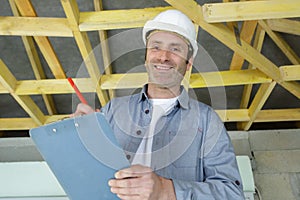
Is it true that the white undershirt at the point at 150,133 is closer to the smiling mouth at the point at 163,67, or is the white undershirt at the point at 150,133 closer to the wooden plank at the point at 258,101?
the smiling mouth at the point at 163,67

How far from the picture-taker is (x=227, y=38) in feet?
7.89

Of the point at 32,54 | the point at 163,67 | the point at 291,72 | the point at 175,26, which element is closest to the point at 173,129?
the point at 163,67

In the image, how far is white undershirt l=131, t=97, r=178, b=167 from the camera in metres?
1.28

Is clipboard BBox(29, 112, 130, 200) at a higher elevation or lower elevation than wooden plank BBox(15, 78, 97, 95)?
lower

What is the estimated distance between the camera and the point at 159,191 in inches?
37.6

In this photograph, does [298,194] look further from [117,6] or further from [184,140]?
[184,140]

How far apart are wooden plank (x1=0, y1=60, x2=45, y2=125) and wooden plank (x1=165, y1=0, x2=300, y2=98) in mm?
1535

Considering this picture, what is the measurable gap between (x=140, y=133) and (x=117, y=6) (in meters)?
1.81

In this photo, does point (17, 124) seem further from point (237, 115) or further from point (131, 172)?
point (131, 172)

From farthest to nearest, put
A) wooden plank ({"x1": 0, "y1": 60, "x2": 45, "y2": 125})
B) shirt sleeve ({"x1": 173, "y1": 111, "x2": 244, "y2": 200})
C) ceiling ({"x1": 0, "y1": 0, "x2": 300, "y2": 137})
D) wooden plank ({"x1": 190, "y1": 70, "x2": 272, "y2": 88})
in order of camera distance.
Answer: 1. wooden plank ({"x1": 190, "y1": 70, "x2": 272, "y2": 88})
2. wooden plank ({"x1": 0, "y1": 60, "x2": 45, "y2": 125})
3. ceiling ({"x1": 0, "y1": 0, "x2": 300, "y2": 137})
4. shirt sleeve ({"x1": 173, "y1": 111, "x2": 244, "y2": 200})

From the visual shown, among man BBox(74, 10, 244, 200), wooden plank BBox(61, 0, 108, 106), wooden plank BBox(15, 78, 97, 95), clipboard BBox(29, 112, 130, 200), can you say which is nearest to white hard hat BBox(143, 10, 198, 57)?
man BBox(74, 10, 244, 200)

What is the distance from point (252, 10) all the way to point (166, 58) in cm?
89

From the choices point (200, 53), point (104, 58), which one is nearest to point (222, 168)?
point (200, 53)

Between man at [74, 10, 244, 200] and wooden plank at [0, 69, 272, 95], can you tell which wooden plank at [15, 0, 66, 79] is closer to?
wooden plank at [0, 69, 272, 95]
